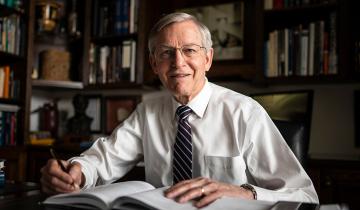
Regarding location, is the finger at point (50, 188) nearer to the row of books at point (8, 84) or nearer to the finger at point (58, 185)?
the finger at point (58, 185)

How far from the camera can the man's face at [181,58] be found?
1.22 metres

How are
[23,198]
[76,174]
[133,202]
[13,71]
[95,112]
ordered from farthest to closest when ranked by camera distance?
[95,112] < [13,71] < [76,174] < [23,198] < [133,202]

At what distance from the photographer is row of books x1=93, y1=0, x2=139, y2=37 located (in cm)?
252

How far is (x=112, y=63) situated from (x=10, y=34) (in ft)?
2.35

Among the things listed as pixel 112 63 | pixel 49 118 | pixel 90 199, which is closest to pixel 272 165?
pixel 90 199

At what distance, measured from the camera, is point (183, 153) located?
122 centimetres

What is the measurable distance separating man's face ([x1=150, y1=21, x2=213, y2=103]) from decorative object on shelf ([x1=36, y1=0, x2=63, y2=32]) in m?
1.69

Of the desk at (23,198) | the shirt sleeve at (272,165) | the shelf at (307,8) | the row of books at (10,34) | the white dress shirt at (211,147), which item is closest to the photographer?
the desk at (23,198)

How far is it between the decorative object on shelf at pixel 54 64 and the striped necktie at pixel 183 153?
5.72ft

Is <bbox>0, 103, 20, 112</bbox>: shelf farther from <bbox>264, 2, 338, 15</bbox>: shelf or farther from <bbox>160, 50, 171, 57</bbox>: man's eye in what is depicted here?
<bbox>264, 2, 338, 15</bbox>: shelf

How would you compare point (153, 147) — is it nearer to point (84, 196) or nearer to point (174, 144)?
point (174, 144)

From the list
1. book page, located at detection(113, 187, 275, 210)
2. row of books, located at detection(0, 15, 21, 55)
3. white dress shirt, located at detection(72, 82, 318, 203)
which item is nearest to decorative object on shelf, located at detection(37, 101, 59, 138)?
row of books, located at detection(0, 15, 21, 55)

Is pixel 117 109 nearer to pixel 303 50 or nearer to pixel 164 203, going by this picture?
pixel 303 50

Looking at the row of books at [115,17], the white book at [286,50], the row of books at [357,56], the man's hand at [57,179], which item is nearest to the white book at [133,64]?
the row of books at [115,17]
